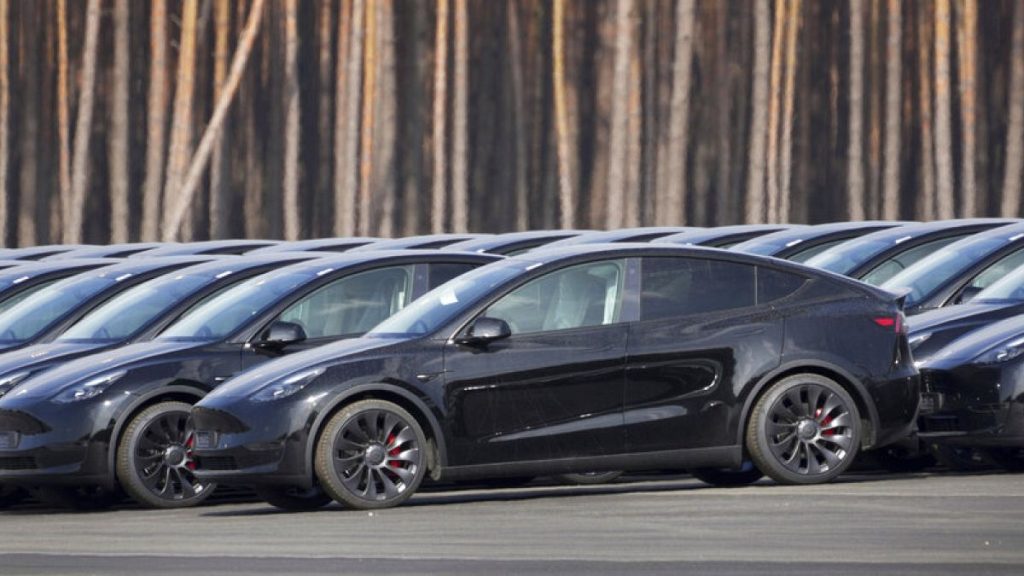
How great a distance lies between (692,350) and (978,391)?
6.19 feet

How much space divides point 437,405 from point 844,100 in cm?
1797

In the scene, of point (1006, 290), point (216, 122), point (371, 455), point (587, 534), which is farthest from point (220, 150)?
point (587, 534)

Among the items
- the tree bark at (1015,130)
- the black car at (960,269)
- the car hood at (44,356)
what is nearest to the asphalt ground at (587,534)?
the car hood at (44,356)

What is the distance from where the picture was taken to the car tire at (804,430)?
13992 millimetres

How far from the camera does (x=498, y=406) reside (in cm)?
1362

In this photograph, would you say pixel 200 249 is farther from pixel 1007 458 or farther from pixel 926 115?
pixel 926 115

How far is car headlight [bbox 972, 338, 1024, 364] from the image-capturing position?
14.6 m

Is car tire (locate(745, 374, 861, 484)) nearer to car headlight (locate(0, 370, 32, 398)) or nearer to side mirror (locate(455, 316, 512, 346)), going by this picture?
side mirror (locate(455, 316, 512, 346))

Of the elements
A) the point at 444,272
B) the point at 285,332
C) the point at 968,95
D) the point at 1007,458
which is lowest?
the point at 1007,458

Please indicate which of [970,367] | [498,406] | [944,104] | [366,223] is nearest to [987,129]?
[944,104]

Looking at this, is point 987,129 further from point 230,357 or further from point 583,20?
point 230,357

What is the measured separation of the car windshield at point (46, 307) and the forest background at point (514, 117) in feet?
45.1

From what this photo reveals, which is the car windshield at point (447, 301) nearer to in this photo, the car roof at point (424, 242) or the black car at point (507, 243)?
the black car at point (507, 243)

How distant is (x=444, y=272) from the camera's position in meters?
15.5
